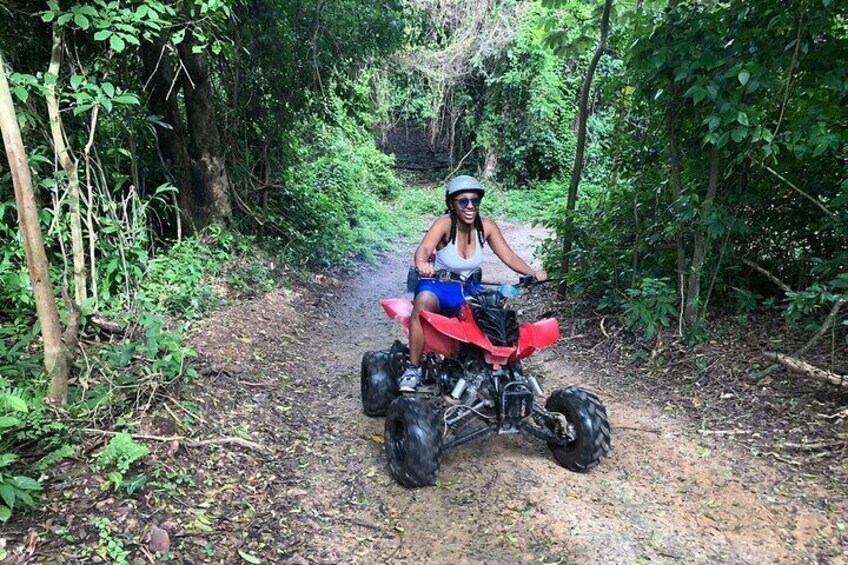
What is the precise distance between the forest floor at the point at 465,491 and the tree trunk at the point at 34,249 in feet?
1.90

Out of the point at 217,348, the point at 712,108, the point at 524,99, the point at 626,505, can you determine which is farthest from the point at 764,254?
the point at 524,99

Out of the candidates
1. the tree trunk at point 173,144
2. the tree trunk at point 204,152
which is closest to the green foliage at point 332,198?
the tree trunk at point 204,152

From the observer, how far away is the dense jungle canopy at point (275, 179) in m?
3.84

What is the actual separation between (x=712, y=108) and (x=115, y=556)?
5368mm

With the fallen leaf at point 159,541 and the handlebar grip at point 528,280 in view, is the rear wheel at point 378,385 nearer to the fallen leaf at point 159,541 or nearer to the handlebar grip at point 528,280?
the handlebar grip at point 528,280

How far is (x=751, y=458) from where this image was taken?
12.6ft

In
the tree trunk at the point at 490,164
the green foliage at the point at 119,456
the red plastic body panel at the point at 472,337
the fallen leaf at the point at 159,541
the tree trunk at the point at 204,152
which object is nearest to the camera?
the fallen leaf at the point at 159,541

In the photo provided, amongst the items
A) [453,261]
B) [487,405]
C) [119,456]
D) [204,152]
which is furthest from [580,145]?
[119,456]

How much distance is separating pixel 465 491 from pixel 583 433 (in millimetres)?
847

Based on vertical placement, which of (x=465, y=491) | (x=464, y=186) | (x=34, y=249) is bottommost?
(x=465, y=491)

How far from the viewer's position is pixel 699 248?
5.36 m

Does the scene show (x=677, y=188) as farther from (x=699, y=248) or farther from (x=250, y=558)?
(x=250, y=558)

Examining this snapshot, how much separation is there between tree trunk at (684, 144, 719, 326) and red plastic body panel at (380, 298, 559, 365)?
2.22 m

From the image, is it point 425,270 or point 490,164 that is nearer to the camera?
point 425,270
